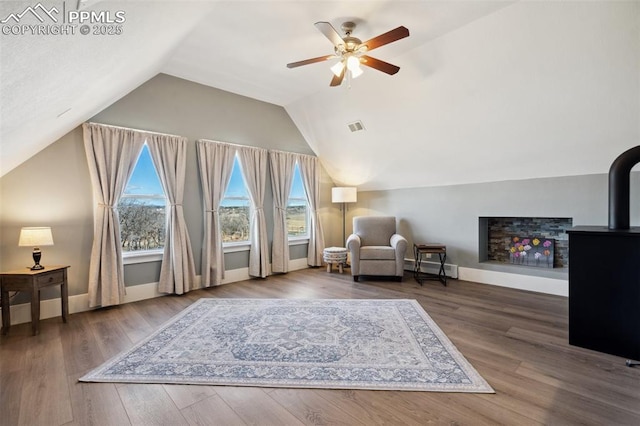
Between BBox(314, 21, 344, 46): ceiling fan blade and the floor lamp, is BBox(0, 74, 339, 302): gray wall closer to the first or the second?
the floor lamp

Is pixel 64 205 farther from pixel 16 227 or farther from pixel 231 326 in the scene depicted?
pixel 231 326

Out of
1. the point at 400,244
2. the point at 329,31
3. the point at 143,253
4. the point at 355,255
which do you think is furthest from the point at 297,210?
the point at 329,31

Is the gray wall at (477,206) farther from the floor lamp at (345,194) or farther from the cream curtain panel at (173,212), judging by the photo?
the cream curtain panel at (173,212)

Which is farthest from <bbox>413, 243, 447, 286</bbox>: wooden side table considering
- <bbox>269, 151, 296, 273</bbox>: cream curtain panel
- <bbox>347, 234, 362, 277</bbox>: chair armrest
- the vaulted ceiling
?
<bbox>269, 151, 296, 273</bbox>: cream curtain panel

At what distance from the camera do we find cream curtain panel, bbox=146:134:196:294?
3.90 meters

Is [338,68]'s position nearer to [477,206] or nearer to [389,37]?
[389,37]

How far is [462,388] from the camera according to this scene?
187 cm

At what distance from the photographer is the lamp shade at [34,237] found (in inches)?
109

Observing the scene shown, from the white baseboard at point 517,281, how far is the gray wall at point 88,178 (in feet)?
11.4

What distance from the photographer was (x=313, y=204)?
5.77 meters

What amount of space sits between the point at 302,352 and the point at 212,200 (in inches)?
113

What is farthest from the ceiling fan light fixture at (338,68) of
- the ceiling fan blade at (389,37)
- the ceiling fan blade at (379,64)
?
the ceiling fan blade at (389,37)

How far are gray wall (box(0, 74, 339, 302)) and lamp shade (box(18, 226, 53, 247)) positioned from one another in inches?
16.5

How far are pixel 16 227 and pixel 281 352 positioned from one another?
3.18 m
